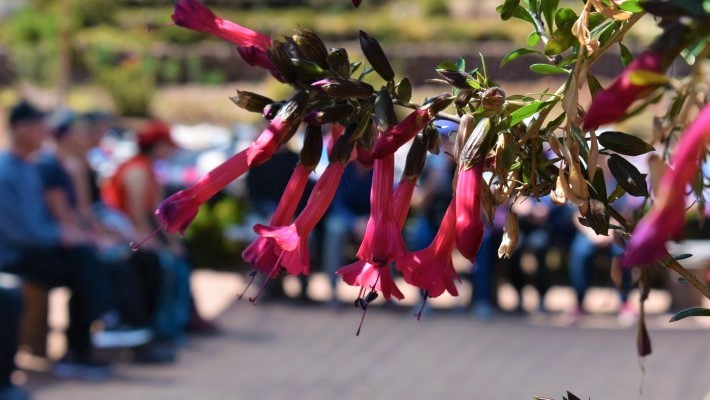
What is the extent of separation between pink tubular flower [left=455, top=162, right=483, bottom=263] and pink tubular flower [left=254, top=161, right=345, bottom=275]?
206 millimetres

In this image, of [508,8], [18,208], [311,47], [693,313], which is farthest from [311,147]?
[18,208]

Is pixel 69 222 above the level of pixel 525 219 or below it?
above

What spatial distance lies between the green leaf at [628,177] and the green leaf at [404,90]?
336 millimetres

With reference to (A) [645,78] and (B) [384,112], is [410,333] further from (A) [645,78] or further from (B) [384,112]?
(A) [645,78]

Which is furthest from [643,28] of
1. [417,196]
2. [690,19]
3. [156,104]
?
[690,19]

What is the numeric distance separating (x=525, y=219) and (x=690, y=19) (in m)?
7.88

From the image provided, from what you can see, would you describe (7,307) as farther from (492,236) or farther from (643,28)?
(643,28)

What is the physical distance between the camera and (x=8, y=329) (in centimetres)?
618

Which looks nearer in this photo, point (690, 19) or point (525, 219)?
point (690, 19)

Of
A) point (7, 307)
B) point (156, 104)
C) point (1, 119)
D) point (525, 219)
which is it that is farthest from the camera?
point (156, 104)

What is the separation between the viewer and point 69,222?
22.8ft

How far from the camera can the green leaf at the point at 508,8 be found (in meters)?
1.78

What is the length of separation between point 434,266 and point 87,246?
535 cm

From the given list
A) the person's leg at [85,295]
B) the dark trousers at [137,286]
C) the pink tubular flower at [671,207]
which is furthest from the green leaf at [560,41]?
the dark trousers at [137,286]
